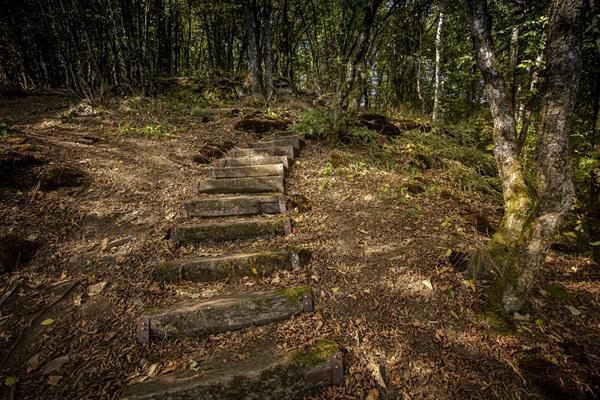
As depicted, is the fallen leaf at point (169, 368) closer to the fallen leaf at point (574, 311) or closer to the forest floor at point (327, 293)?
the forest floor at point (327, 293)

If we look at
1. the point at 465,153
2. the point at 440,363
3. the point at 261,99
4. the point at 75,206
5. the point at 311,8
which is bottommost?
the point at 440,363

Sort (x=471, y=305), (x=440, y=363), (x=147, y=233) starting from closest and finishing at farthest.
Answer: (x=440, y=363), (x=471, y=305), (x=147, y=233)

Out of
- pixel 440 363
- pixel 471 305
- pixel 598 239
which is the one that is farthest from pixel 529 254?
pixel 598 239

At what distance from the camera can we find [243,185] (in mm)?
4934

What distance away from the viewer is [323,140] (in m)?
7.10

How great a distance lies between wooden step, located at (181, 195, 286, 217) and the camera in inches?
173

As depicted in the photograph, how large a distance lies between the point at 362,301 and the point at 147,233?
2992mm

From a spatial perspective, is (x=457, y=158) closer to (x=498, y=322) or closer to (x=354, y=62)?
(x=354, y=62)

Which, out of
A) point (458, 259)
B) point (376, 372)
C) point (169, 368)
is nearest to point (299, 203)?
point (458, 259)

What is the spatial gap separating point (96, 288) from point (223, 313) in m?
1.56

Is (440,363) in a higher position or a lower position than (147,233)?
lower

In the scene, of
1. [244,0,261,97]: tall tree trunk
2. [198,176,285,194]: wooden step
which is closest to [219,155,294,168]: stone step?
[198,176,285,194]: wooden step

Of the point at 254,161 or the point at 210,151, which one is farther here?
the point at 210,151

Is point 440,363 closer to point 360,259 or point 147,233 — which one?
point 360,259
